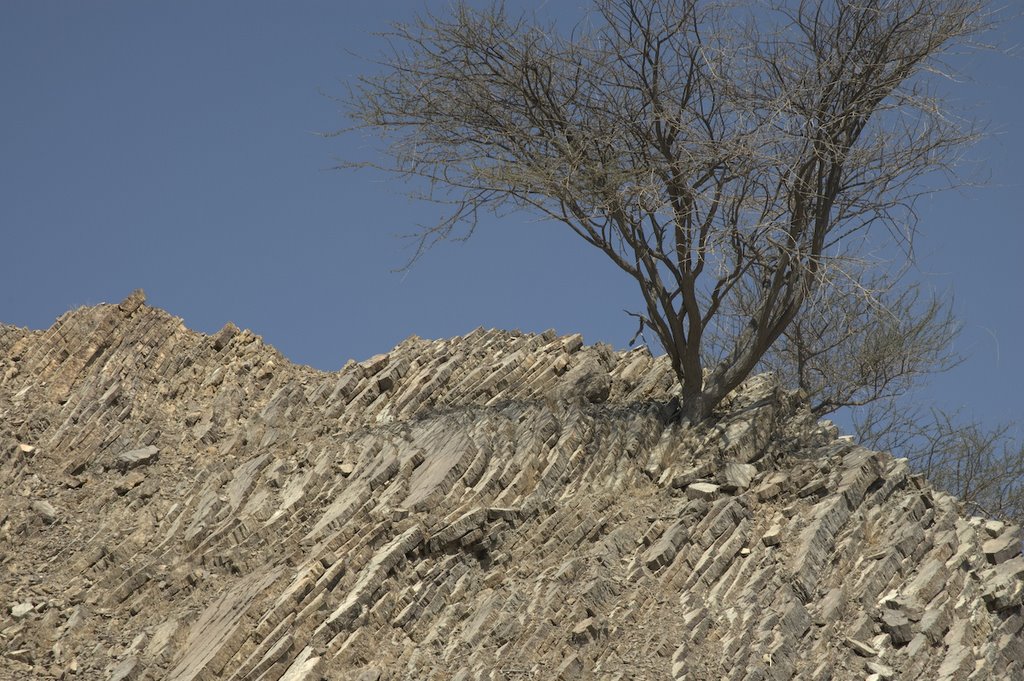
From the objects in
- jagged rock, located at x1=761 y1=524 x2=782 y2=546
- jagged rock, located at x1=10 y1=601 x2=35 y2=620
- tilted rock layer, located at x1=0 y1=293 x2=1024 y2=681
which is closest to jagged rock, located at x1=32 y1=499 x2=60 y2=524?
tilted rock layer, located at x1=0 y1=293 x2=1024 y2=681

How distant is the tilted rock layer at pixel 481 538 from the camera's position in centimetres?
1484

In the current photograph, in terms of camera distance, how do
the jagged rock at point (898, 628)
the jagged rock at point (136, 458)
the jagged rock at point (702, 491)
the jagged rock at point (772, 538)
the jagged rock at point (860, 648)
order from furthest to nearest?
the jagged rock at point (136, 458), the jagged rock at point (702, 491), the jagged rock at point (772, 538), the jagged rock at point (898, 628), the jagged rock at point (860, 648)

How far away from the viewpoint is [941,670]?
15.2 m

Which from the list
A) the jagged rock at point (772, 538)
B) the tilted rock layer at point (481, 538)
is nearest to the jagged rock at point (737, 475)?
the tilted rock layer at point (481, 538)

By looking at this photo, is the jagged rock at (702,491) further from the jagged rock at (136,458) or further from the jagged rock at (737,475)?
the jagged rock at (136,458)

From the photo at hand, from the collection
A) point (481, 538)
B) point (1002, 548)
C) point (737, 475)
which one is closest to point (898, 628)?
point (1002, 548)

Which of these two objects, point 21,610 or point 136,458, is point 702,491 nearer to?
point 136,458

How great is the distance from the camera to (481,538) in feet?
52.5

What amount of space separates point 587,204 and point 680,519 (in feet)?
15.4

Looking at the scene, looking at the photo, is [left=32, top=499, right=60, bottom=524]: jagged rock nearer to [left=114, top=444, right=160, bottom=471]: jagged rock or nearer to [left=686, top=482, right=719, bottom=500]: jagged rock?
[left=114, top=444, right=160, bottom=471]: jagged rock

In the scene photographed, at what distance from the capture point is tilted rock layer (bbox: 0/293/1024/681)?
1484 cm

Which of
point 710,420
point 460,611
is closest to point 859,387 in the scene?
point 710,420

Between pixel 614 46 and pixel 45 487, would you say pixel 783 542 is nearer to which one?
pixel 614 46

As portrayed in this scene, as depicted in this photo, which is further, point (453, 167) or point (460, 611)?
point (453, 167)
